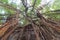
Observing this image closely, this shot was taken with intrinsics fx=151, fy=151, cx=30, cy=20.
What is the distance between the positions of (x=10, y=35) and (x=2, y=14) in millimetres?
106

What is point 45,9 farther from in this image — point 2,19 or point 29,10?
point 2,19

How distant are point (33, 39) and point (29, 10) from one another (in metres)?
0.14

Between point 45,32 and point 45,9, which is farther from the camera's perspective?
point 45,9

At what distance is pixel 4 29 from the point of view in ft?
1.97

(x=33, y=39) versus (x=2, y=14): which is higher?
(x=2, y=14)

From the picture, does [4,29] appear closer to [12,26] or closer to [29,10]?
[12,26]

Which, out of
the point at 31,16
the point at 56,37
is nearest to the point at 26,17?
the point at 31,16

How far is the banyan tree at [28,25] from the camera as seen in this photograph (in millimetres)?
604

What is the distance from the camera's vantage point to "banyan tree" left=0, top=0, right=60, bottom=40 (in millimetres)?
604

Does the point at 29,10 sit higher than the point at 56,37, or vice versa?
the point at 29,10

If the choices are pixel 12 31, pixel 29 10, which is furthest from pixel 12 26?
pixel 29 10

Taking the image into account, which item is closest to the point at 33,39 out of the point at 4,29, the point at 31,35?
the point at 31,35

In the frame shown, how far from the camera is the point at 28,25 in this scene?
0.63 metres

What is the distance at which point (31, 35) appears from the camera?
0.62 meters
